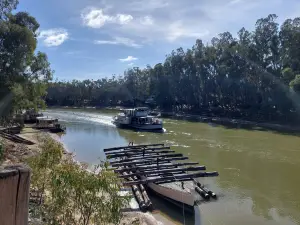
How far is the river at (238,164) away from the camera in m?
13.6

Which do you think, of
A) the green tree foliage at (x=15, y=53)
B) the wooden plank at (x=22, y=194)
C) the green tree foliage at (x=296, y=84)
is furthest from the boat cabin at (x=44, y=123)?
the wooden plank at (x=22, y=194)

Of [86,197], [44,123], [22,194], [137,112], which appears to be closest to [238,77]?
[137,112]

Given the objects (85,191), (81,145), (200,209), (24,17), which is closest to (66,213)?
(85,191)

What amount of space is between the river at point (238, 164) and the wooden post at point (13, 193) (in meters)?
11.5

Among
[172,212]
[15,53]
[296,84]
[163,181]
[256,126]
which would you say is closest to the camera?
[172,212]

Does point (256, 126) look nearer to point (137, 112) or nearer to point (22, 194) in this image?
point (137, 112)

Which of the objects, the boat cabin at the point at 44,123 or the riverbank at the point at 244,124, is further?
the riverbank at the point at 244,124

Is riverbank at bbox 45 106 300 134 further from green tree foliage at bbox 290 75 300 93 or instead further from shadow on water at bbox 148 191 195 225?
shadow on water at bbox 148 191 195 225

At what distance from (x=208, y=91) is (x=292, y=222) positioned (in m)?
52.8

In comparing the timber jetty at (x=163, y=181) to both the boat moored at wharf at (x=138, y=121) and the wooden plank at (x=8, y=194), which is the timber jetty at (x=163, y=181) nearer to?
the wooden plank at (x=8, y=194)

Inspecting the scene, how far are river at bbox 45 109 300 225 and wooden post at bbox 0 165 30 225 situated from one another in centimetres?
1152

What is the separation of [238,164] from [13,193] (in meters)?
22.3

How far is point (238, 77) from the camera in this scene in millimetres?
55969

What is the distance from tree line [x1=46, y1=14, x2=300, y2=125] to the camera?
46.9 m
